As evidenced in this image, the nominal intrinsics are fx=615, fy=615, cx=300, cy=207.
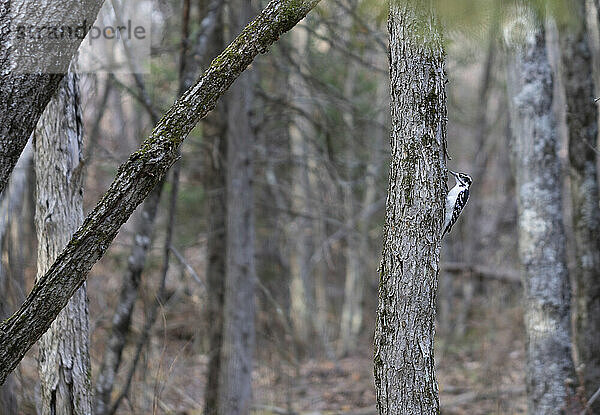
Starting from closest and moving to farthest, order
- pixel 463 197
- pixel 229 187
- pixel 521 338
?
pixel 463 197
pixel 229 187
pixel 521 338

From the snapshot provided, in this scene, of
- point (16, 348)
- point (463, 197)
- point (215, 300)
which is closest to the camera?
point (16, 348)

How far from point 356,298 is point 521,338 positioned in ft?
9.32

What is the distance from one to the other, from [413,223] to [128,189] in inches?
40.3

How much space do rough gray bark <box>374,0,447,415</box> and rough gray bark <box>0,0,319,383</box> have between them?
0.43 m

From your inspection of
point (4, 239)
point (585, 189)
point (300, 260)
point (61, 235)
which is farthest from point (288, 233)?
point (61, 235)

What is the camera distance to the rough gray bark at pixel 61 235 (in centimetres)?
304

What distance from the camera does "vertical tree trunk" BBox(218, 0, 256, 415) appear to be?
561 cm

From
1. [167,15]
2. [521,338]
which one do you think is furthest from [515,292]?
[167,15]

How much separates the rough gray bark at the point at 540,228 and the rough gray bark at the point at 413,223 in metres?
2.32

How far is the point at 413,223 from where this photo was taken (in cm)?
221

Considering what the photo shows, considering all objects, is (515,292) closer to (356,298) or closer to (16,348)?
(356,298)

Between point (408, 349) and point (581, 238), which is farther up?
point (581, 238)

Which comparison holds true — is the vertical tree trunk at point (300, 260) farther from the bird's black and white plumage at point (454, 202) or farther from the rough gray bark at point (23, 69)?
the rough gray bark at point (23, 69)

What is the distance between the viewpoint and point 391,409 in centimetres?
221
